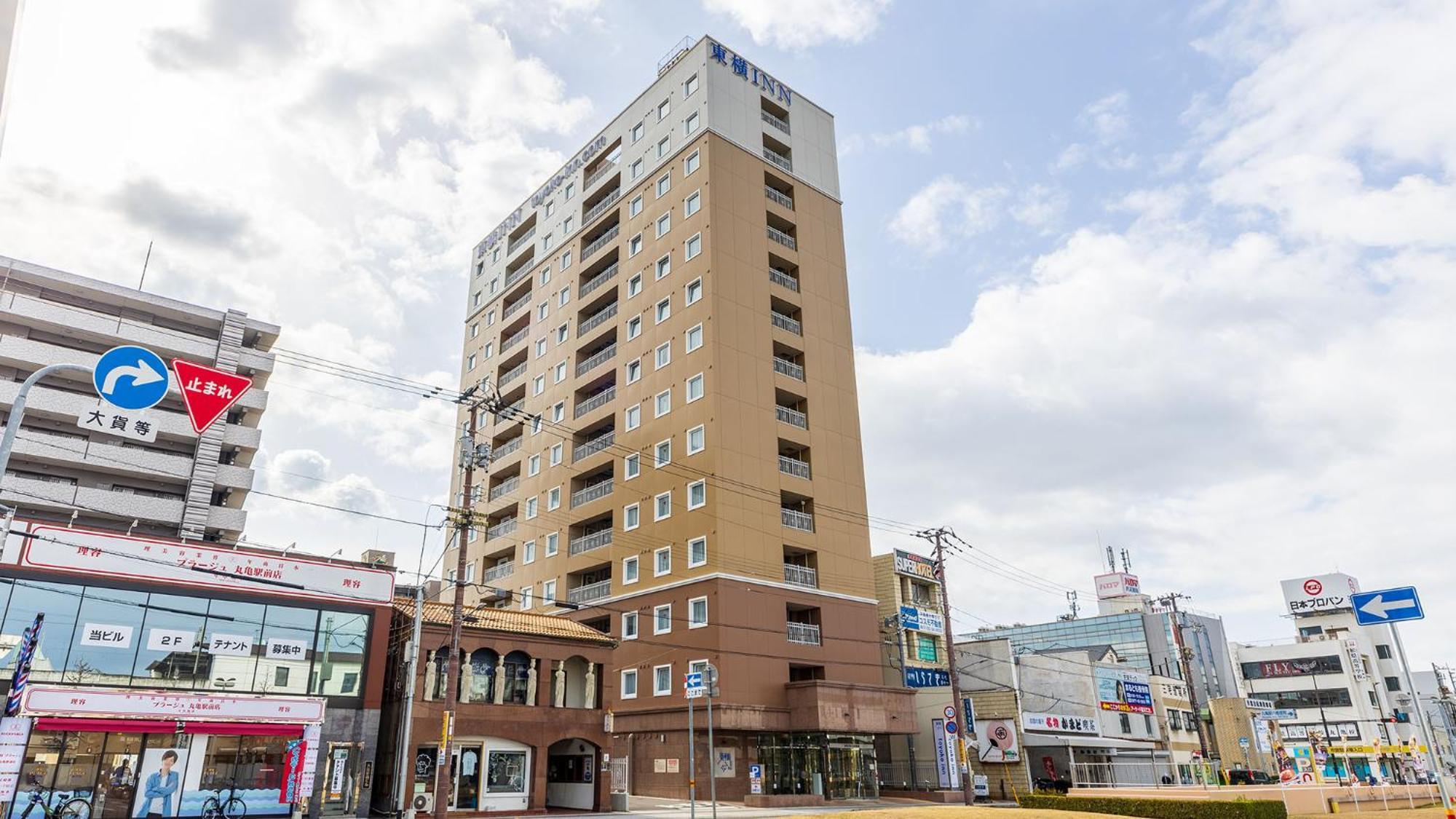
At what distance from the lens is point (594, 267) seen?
223 feet

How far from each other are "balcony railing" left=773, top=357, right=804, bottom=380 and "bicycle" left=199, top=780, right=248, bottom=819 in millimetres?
36653

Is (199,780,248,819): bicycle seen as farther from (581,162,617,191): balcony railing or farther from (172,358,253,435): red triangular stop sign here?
(581,162,617,191): balcony railing

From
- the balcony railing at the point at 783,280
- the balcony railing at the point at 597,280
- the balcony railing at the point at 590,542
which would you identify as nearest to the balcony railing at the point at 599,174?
the balcony railing at the point at 597,280

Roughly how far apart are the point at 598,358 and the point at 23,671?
135ft

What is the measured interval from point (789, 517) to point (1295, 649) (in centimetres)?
8863

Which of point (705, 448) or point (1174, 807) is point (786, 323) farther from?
point (1174, 807)

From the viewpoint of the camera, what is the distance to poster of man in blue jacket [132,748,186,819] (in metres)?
29.2

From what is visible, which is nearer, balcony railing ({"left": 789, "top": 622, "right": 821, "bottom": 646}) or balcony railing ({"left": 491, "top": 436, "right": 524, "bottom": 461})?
balcony railing ({"left": 789, "top": 622, "right": 821, "bottom": 646})

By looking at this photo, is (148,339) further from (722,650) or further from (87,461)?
(722,650)

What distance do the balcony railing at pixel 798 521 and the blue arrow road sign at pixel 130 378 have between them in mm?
41840

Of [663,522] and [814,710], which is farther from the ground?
[663,522]

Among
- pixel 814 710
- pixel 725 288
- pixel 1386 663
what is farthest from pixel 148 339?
pixel 1386 663

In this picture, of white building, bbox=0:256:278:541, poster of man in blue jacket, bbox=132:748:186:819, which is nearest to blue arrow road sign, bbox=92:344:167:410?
poster of man in blue jacket, bbox=132:748:186:819

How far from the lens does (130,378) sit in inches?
476
